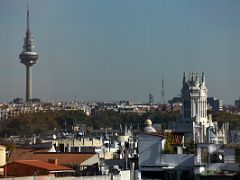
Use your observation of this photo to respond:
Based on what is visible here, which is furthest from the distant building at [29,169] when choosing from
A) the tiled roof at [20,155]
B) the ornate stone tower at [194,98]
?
the ornate stone tower at [194,98]

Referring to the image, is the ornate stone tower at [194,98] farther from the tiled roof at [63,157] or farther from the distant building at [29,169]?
the distant building at [29,169]

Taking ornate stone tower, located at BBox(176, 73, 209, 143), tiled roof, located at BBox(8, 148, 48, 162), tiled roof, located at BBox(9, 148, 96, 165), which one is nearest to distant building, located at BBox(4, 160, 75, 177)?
tiled roof, located at BBox(9, 148, 96, 165)

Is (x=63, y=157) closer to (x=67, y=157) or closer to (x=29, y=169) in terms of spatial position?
(x=67, y=157)

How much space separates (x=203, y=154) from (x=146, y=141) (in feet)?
5.69

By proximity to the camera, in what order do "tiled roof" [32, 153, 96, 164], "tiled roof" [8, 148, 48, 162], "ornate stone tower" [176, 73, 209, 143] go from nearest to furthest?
"tiled roof" [32, 153, 96, 164], "tiled roof" [8, 148, 48, 162], "ornate stone tower" [176, 73, 209, 143]

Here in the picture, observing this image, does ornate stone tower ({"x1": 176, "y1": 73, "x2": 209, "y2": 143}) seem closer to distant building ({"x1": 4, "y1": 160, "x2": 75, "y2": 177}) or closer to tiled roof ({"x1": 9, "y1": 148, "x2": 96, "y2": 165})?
tiled roof ({"x1": 9, "y1": 148, "x2": 96, "y2": 165})

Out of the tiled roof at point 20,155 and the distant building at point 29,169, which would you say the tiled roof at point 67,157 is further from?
the distant building at point 29,169

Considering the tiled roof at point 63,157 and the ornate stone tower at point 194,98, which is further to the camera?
the ornate stone tower at point 194,98

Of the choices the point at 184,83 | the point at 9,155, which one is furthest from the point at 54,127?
the point at 9,155

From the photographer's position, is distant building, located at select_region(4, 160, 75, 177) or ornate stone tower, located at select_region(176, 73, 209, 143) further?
ornate stone tower, located at select_region(176, 73, 209, 143)

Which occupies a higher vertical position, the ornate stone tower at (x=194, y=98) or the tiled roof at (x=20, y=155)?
the ornate stone tower at (x=194, y=98)

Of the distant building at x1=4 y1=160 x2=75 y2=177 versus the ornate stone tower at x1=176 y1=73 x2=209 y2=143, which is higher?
the ornate stone tower at x1=176 y1=73 x2=209 y2=143

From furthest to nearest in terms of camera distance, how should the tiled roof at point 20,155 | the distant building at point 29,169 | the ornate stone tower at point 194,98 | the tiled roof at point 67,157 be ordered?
1. the ornate stone tower at point 194,98
2. the tiled roof at point 20,155
3. the tiled roof at point 67,157
4. the distant building at point 29,169

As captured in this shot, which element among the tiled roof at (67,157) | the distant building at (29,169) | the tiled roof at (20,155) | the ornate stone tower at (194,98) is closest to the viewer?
the distant building at (29,169)
